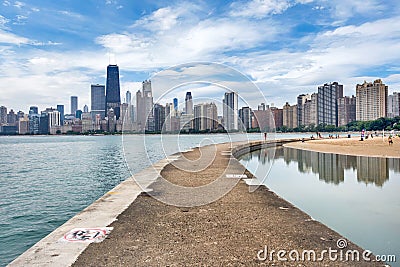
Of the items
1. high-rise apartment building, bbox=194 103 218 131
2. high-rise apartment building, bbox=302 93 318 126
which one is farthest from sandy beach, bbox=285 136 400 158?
high-rise apartment building, bbox=302 93 318 126

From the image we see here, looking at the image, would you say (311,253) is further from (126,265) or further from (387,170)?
(387,170)

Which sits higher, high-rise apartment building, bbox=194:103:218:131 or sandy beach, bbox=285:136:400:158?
high-rise apartment building, bbox=194:103:218:131

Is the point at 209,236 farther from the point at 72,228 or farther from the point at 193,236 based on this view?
the point at 72,228

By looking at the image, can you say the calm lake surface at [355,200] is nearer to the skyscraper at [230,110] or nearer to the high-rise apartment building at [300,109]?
the skyscraper at [230,110]

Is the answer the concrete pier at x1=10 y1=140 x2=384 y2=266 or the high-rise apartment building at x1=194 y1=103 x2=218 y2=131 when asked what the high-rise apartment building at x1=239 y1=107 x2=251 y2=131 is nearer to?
the high-rise apartment building at x1=194 y1=103 x2=218 y2=131

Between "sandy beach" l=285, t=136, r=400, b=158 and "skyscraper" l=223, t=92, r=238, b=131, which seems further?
"sandy beach" l=285, t=136, r=400, b=158

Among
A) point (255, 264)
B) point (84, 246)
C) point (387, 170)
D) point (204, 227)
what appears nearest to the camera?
point (255, 264)

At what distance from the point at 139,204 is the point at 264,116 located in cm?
980

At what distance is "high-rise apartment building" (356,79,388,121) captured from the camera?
158650 mm

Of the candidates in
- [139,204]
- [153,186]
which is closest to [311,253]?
[139,204]

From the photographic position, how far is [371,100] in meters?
165

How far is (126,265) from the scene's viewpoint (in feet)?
17.2

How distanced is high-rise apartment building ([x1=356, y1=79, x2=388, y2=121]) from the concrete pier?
16857 cm

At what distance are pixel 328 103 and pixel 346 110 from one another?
18.2 metres
